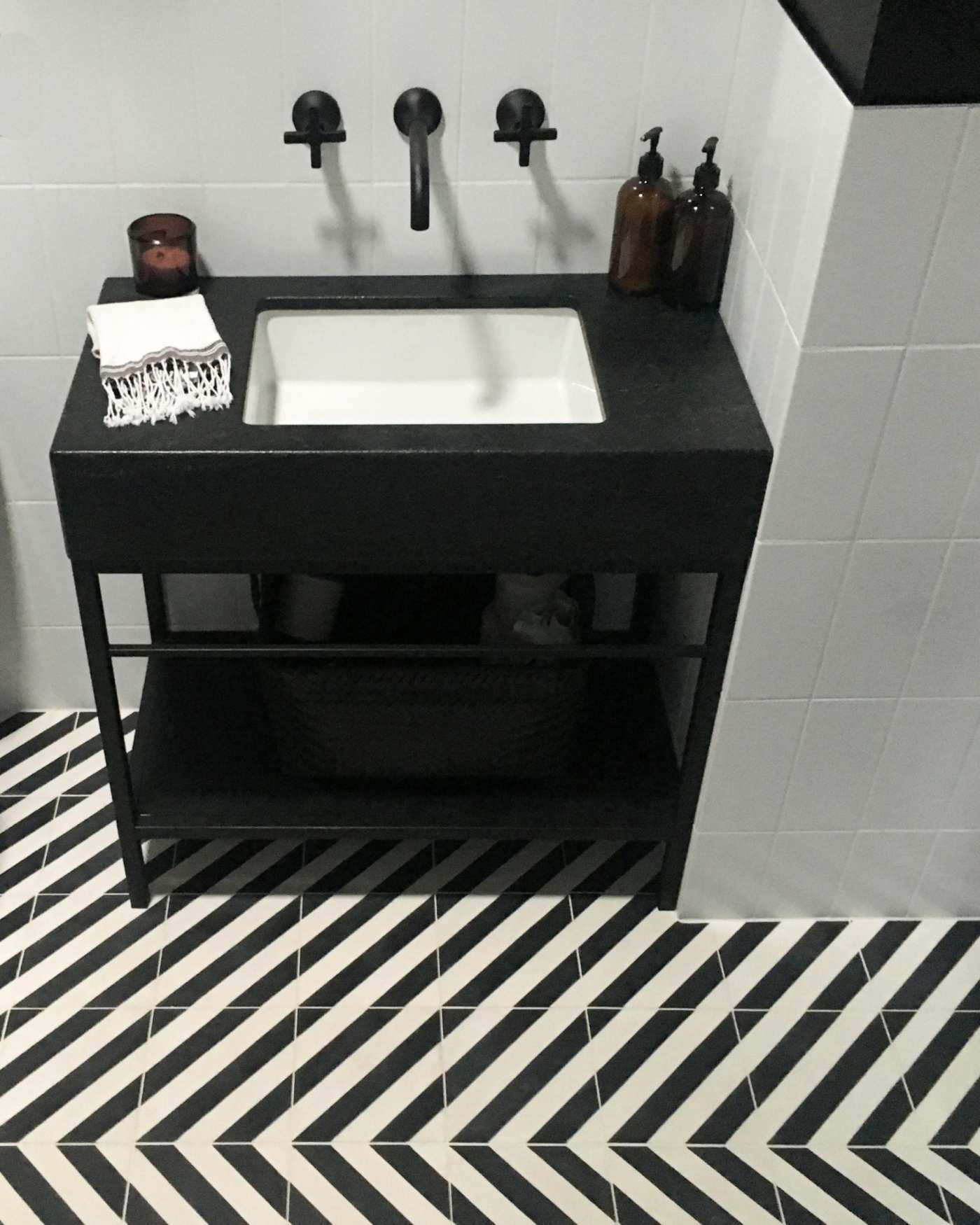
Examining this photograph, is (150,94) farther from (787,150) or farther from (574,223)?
(787,150)

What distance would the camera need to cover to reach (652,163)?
1.60 metres

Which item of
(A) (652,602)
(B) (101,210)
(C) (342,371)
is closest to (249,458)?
(C) (342,371)

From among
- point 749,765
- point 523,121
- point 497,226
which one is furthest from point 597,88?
point 749,765

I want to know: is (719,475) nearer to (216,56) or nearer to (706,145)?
(706,145)

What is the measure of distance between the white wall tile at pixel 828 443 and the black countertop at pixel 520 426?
2.0 inches

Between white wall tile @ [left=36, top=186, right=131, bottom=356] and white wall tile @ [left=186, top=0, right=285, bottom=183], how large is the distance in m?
0.14

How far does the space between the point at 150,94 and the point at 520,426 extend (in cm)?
63

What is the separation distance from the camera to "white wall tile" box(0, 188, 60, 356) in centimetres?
166

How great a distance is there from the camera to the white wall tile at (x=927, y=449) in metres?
1.36

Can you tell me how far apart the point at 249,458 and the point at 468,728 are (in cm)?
55

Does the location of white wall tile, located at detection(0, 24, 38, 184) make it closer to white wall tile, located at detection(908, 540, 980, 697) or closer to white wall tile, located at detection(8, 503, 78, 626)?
white wall tile, located at detection(8, 503, 78, 626)

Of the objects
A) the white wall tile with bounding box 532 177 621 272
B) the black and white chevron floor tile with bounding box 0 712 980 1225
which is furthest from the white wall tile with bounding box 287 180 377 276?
the black and white chevron floor tile with bounding box 0 712 980 1225

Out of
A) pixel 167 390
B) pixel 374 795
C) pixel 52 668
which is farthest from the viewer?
pixel 52 668

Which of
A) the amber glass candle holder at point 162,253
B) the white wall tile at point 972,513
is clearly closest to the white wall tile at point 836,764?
the white wall tile at point 972,513
